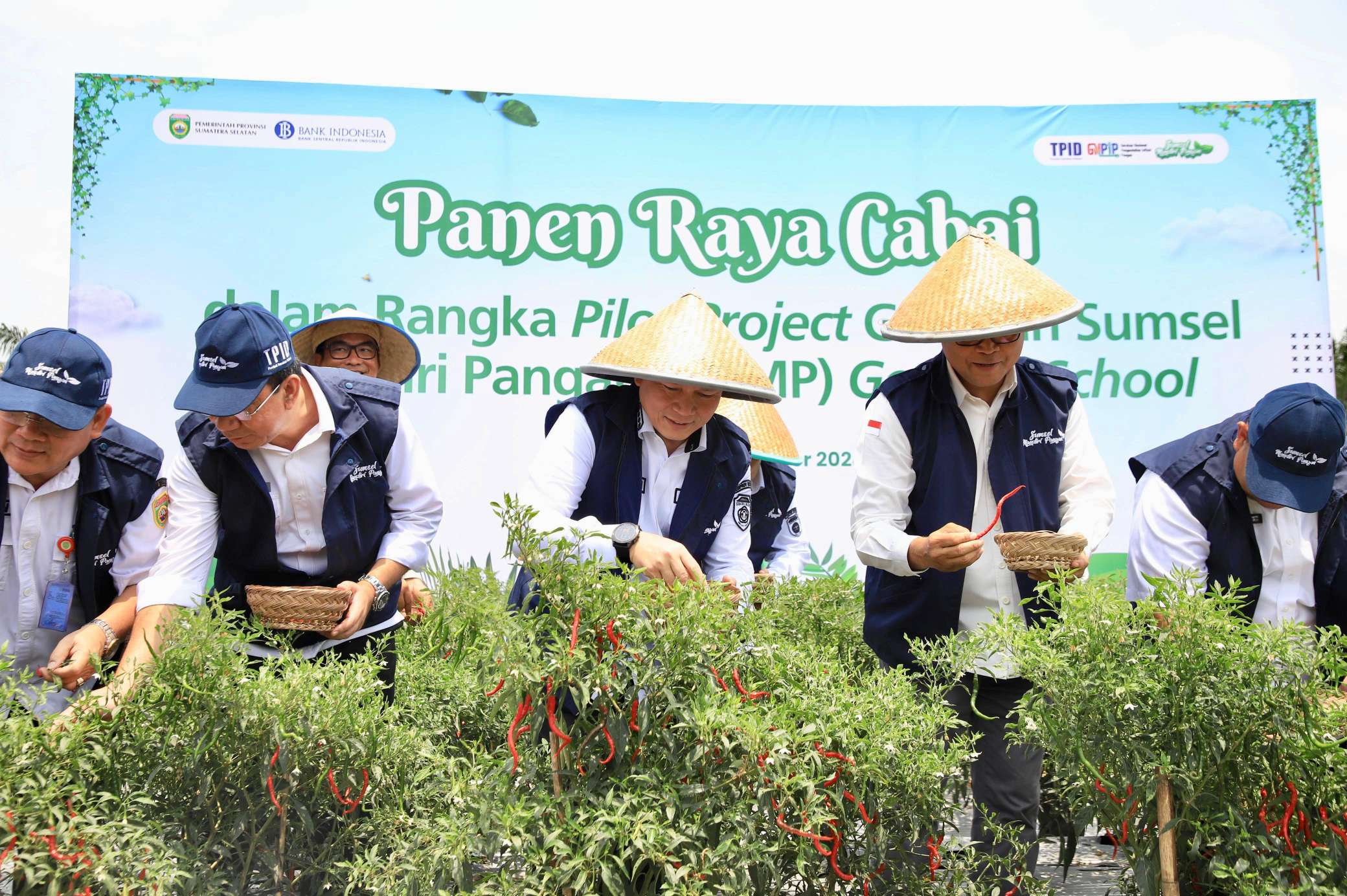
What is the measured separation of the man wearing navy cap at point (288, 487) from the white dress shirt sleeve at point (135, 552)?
0.11 meters

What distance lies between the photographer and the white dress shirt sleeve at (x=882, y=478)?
2729 mm

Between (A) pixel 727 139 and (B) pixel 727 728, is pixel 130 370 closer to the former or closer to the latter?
(A) pixel 727 139

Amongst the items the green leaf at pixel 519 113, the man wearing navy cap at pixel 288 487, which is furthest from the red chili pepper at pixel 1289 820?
the green leaf at pixel 519 113

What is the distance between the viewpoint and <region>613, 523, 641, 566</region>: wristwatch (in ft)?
7.21

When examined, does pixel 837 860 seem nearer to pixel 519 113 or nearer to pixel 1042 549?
pixel 1042 549

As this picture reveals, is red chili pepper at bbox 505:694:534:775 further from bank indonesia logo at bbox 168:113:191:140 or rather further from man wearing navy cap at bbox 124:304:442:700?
bank indonesia logo at bbox 168:113:191:140

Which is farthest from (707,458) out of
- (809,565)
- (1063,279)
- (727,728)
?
(1063,279)

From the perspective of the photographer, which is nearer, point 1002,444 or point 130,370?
point 1002,444

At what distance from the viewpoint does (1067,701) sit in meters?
1.94

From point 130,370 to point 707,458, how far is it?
13.2ft

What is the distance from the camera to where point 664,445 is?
2650mm

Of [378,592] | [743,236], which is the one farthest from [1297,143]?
[378,592]

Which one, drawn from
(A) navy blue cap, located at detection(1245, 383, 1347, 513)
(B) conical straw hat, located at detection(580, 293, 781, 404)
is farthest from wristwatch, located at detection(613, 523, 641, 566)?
(A) navy blue cap, located at detection(1245, 383, 1347, 513)

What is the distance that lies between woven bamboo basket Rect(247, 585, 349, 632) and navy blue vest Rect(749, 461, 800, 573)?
217 cm
